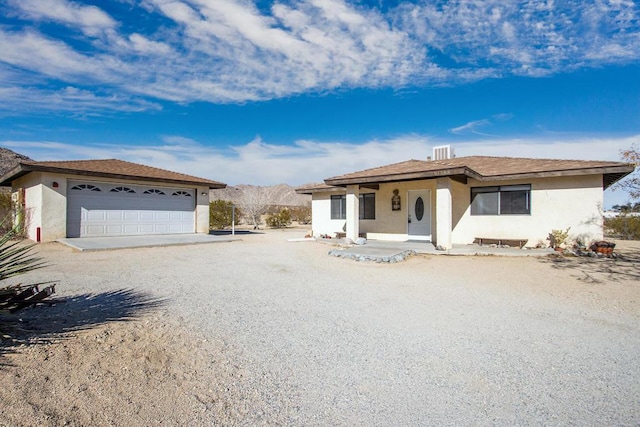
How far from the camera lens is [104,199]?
15625mm

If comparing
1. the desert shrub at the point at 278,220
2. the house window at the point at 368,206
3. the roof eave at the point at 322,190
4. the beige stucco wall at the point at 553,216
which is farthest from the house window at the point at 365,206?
Answer: the desert shrub at the point at 278,220

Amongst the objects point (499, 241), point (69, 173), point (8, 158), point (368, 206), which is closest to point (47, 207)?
point (69, 173)

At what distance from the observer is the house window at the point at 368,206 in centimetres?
1602

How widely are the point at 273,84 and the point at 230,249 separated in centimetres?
914

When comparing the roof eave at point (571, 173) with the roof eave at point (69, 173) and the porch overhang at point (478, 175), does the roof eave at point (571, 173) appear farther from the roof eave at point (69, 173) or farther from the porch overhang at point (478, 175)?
the roof eave at point (69, 173)

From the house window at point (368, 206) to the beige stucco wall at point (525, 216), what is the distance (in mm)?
241

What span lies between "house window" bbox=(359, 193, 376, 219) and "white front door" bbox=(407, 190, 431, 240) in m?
1.78

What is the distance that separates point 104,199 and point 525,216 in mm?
18345

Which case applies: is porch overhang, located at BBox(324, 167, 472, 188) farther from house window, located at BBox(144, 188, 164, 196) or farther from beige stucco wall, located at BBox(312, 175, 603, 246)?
house window, located at BBox(144, 188, 164, 196)

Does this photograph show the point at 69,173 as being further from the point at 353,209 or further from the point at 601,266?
the point at 601,266

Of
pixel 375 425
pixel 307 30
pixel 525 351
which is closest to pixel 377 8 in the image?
pixel 307 30

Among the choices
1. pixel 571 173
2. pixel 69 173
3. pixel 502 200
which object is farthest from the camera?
pixel 69 173

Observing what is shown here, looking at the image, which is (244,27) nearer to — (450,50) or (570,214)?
(450,50)

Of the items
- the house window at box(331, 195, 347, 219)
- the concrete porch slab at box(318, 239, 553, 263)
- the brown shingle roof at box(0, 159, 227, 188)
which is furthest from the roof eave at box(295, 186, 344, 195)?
the concrete porch slab at box(318, 239, 553, 263)
